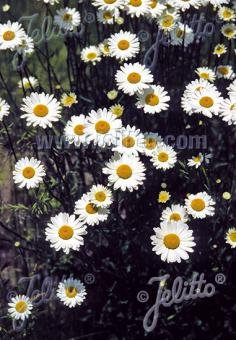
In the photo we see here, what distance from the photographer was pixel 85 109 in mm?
4590

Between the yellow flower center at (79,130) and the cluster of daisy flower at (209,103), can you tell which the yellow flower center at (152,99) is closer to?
the cluster of daisy flower at (209,103)

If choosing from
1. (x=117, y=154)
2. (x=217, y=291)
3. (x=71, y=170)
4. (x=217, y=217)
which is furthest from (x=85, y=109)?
(x=217, y=291)

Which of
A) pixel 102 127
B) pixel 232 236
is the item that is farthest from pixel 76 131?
pixel 232 236

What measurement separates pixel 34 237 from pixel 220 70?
203 cm

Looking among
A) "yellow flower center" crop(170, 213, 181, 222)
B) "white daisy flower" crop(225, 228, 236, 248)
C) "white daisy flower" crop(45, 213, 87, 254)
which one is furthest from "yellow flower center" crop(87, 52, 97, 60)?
"white daisy flower" crop(225, 228, 236, 248)

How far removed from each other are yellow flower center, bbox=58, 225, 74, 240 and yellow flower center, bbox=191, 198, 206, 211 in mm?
803

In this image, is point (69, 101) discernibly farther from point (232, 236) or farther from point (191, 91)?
point (232, 236)

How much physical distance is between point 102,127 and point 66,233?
73cm

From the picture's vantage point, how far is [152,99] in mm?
3900

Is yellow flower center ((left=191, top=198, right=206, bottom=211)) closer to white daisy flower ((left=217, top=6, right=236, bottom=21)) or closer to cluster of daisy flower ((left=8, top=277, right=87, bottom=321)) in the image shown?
cluster of daisy flower ((left=8, top=277, right=87, bottom=321))

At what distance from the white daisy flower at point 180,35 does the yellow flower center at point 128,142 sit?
1.10 meters

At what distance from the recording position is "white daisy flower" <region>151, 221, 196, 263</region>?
340cm

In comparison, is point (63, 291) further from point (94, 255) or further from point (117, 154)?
point (117, 154)

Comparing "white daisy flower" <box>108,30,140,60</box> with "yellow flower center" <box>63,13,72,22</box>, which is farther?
"yellow flower center" <box>63,13,72,22</box>
